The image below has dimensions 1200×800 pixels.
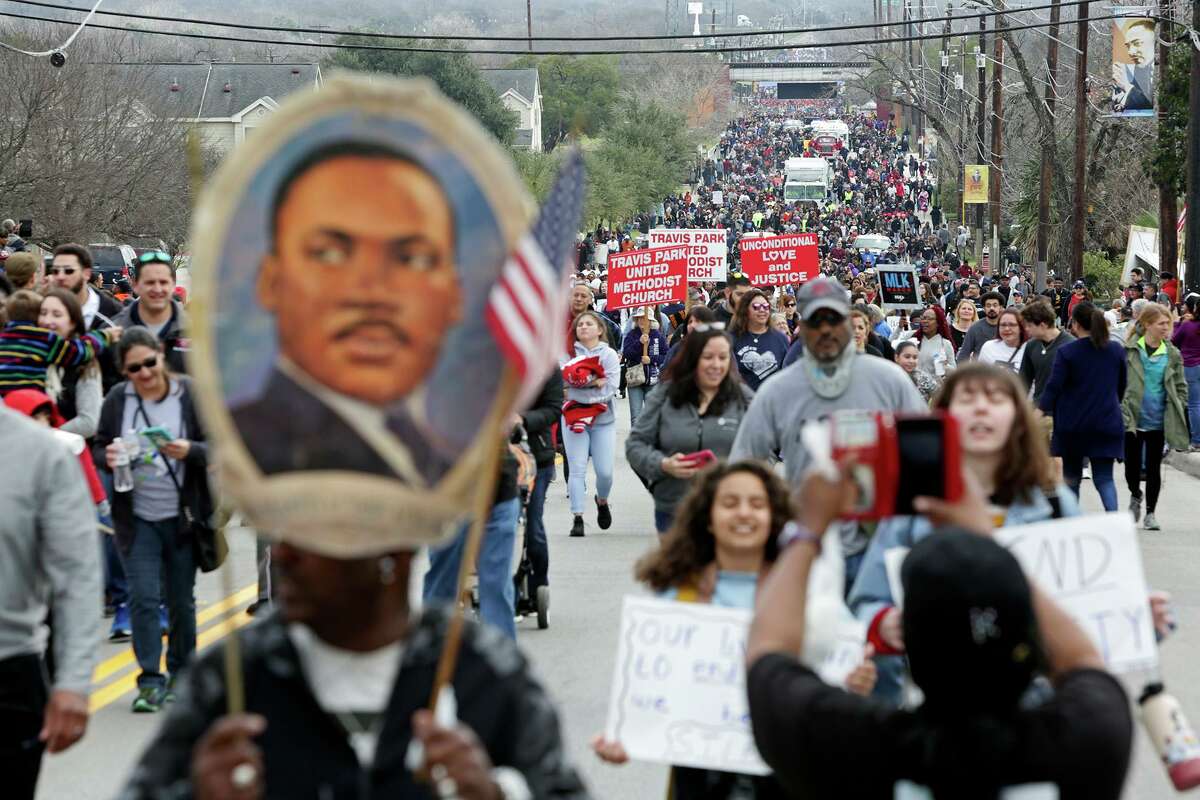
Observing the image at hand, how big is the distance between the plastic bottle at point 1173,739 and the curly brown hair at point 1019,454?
1.84 ft

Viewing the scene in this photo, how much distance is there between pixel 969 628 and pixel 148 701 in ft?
21.2

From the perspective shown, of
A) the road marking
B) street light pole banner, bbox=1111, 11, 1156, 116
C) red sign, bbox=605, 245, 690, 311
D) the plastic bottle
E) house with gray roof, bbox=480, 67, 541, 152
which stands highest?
house with gray roof, bbox=480, 67, 541, 152

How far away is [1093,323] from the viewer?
13.3m

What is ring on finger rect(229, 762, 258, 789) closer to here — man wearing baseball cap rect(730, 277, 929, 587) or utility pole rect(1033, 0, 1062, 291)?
man wearing baseball cap rect(730, 277, 929, 587)

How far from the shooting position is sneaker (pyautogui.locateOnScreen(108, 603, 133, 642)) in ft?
35.5

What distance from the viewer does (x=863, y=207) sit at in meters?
104

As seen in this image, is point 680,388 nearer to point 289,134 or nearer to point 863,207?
point 289,134

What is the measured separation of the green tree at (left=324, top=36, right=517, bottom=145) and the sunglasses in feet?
234

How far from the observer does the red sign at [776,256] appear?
83.7ft

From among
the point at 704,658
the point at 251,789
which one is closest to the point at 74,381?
the point at 704,658

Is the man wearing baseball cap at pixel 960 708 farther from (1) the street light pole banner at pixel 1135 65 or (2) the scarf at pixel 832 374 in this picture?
(1) the street light pole banner at pixel 1135 65

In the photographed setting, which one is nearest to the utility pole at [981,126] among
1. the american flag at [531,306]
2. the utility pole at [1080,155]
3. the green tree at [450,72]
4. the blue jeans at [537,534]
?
the utility pole at [1080,155]

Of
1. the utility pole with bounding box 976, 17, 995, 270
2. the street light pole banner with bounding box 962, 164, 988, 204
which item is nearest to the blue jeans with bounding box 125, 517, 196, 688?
the street light pole banner with bounding box 962, 164, 988, 204

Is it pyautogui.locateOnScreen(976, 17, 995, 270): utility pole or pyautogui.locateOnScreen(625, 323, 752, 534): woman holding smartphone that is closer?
pyautogui.locateOnScreen(625, 323, 752, 534): woman holding smartphone
